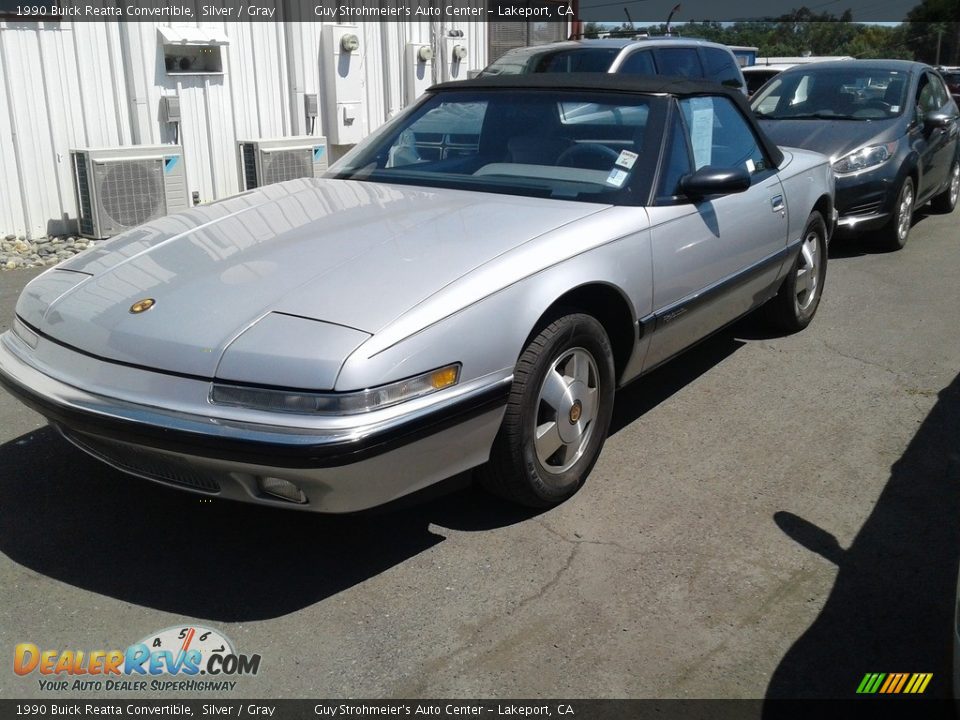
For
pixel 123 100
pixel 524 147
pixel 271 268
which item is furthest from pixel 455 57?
pixel 271 268

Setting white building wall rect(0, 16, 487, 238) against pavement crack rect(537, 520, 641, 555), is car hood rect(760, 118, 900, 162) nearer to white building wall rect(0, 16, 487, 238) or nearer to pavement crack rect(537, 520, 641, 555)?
white building wall rect(0, 16, 487, 238)

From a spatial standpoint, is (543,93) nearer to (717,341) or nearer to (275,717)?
(717,341)

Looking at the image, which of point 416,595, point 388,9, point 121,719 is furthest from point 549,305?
point 388,9

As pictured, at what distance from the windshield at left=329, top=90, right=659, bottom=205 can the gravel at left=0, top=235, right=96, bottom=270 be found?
3926 mm

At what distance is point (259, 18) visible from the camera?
368 inches

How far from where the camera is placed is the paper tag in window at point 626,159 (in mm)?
3943

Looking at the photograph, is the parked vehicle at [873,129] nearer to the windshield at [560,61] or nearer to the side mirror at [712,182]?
the windshield at [560,61]

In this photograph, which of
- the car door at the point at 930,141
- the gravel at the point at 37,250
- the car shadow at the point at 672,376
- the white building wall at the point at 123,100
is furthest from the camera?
the car door at the point at 930,141

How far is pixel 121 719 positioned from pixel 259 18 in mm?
8228

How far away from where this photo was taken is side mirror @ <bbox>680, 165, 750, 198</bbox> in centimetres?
392

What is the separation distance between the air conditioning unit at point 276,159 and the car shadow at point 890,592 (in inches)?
264

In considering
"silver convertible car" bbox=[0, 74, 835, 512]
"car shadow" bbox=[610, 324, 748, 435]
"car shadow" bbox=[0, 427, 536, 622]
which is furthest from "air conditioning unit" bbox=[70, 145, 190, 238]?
"car shadow" bbox=[610, 324, 748, 435]

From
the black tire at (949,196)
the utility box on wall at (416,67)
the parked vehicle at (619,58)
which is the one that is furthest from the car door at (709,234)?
the utility box on wall at (416,67)

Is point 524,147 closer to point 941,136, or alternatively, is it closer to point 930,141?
point 930,141
